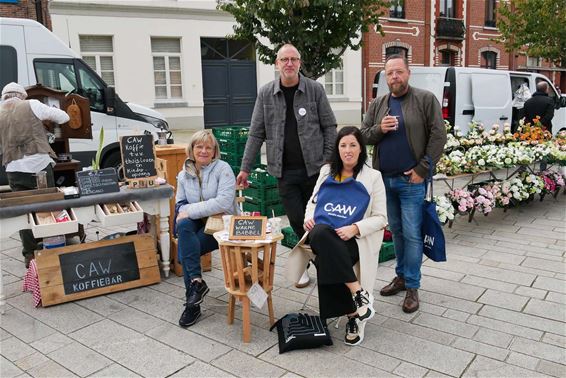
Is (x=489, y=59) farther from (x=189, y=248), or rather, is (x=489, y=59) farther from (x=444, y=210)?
(x=189, y=248)

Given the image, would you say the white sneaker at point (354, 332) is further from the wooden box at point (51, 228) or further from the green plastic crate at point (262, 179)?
the green plastic crate at point (262, 179)

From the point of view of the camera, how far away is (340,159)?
143 inches

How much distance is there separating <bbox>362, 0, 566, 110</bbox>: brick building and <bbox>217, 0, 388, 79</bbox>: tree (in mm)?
12408

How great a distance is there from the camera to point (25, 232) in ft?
16.6

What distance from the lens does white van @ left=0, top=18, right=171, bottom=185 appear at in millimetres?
7828

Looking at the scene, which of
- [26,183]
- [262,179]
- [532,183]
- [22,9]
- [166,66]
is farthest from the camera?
[166,66]

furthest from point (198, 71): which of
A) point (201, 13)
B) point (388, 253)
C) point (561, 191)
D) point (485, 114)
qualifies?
point (388, 253)

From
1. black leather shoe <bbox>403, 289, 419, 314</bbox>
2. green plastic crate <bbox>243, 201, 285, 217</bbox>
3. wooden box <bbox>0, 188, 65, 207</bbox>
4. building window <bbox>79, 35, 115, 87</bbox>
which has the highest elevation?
building window <bbox>79, 35, 115, 87</bbox>

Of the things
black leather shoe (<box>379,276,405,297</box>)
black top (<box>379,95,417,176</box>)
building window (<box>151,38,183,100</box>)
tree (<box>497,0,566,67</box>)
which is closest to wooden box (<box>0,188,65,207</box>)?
black top (<box>379,95,417,176</box>)

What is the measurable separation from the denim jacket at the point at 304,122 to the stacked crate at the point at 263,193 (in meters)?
2.18

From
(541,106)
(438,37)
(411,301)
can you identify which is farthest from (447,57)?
(411,301)

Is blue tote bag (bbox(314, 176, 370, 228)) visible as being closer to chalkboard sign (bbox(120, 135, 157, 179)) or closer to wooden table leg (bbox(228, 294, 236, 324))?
wooden table leg (bbox(228, 294, 236, 324))

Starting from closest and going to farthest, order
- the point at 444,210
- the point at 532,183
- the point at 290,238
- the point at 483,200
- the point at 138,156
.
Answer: the point at 138,156
the point at 290,238
the point at 444,210
the point at 483,200
the point at 532,183

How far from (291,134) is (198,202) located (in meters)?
0.90
